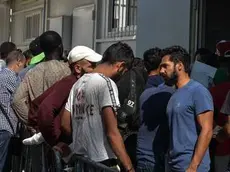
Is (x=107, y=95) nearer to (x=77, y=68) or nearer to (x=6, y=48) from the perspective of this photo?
(x=77, y=68)

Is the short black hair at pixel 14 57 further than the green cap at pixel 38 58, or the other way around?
Answer: the short black hair at pixel 14 57

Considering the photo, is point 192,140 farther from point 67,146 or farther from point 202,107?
point 67,146

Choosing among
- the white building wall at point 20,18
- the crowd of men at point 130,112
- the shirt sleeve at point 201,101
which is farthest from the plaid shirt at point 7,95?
the white building wall at point 20,18

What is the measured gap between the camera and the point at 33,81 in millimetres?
7055

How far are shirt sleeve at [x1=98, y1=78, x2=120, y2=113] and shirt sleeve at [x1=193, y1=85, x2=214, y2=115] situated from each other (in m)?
0.66

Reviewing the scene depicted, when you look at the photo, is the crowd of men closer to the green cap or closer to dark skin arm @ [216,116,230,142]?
dark skin arm @ [216,116,230,142]

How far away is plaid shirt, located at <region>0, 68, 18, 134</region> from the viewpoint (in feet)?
26.0

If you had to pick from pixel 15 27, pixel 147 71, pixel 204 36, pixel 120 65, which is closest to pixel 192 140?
pixel 120 65

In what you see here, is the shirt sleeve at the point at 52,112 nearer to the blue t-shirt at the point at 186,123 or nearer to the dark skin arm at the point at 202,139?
the blue t-shirt at the point at 186,123

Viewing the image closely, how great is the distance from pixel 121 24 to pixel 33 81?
15.6ft

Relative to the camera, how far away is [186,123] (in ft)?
17.3

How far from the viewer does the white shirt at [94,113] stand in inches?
209

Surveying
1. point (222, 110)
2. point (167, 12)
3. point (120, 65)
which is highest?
point (167, 12)

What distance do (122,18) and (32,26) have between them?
5171 mm
